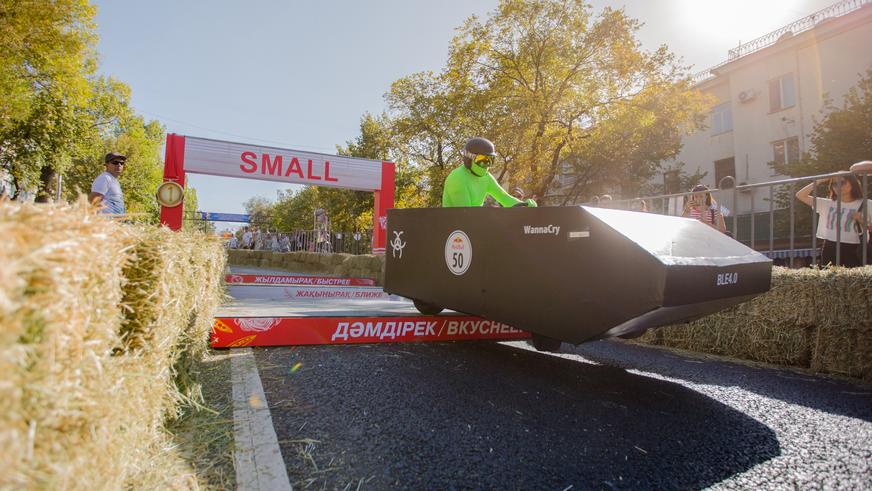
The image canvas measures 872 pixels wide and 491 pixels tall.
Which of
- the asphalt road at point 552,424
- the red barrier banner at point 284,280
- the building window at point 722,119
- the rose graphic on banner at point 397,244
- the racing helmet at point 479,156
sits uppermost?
the building window at point 722,119

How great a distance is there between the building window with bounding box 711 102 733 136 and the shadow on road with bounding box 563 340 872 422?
25.2m

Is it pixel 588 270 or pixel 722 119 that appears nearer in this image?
pixel 588 270

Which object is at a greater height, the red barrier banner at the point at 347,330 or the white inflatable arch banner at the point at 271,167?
the white inflatable arch banner at the point at 271,167

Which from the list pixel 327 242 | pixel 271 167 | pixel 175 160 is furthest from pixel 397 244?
pixel 327 242

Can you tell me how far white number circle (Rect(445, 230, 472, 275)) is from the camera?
12.1 ft

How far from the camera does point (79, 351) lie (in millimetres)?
1041

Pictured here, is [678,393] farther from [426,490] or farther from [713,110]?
[713,110]


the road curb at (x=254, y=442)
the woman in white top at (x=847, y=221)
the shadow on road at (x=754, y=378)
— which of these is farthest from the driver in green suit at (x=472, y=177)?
the woman in white top at (x=847, y=221)

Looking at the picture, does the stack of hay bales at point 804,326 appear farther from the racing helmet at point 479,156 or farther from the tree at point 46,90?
the tree at point 46,90

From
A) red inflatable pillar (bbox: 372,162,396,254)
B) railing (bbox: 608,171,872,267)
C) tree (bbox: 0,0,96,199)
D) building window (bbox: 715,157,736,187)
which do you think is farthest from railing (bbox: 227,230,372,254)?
building window (bbox: 715,157,736,187)

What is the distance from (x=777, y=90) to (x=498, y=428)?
26718 mm

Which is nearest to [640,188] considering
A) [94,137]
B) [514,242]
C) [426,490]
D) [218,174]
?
[218,174]

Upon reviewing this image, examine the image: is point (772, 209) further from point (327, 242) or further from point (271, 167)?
point (327, 242)

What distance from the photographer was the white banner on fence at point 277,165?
41.3ft
